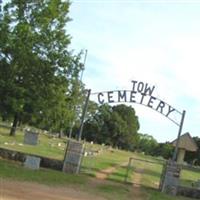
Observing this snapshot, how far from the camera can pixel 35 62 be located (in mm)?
35625

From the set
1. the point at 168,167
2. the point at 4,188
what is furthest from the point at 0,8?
the point at 4,188

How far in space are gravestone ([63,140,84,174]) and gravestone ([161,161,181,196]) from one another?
12.3 feet

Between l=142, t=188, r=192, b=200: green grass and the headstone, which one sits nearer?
l=142, t=188, r=192, b=200: green grass

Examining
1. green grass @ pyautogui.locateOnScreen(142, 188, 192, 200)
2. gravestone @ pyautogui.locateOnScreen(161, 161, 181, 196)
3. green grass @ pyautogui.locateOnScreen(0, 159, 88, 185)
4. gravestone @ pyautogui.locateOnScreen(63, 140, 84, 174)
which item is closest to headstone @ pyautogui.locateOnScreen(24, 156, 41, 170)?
green grass @ pyautogui.locateOnScreen(0, 159, 88, 185)

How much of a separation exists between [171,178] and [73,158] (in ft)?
14.2

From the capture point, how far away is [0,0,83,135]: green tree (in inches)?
1398

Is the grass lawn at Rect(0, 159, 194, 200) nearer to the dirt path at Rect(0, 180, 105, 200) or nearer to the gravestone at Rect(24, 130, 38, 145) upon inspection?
the dirt path at Rect(0, 180, 105, 200)

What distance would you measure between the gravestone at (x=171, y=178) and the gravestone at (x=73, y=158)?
3.76 meters

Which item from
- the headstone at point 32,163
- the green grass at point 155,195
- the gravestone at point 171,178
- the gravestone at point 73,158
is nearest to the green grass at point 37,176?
the headstone at point 32,163

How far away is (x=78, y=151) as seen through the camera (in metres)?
27.3

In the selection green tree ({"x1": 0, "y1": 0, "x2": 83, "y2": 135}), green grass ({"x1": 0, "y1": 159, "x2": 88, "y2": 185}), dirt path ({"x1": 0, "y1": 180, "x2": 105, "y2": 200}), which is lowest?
dirt path ({"x1": 0, "y1": 180, "x2": 105, "y2": 200})

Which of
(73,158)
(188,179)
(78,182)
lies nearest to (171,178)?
(73,158)

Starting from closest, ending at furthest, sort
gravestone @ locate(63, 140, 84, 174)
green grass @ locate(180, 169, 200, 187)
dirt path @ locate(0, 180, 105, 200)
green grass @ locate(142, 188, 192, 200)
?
dirt path @ locate(0, 180, 105, 200) < green grass @ locate(142, 188, 192, 200) < gravestone @ locate(63, 140, 84, 174) < green grass @ locate(180, 169, 200, 187)

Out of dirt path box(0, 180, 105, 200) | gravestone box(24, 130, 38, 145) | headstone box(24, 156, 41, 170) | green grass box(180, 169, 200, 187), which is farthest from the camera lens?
green grass box(180, 169, 200, 187)
